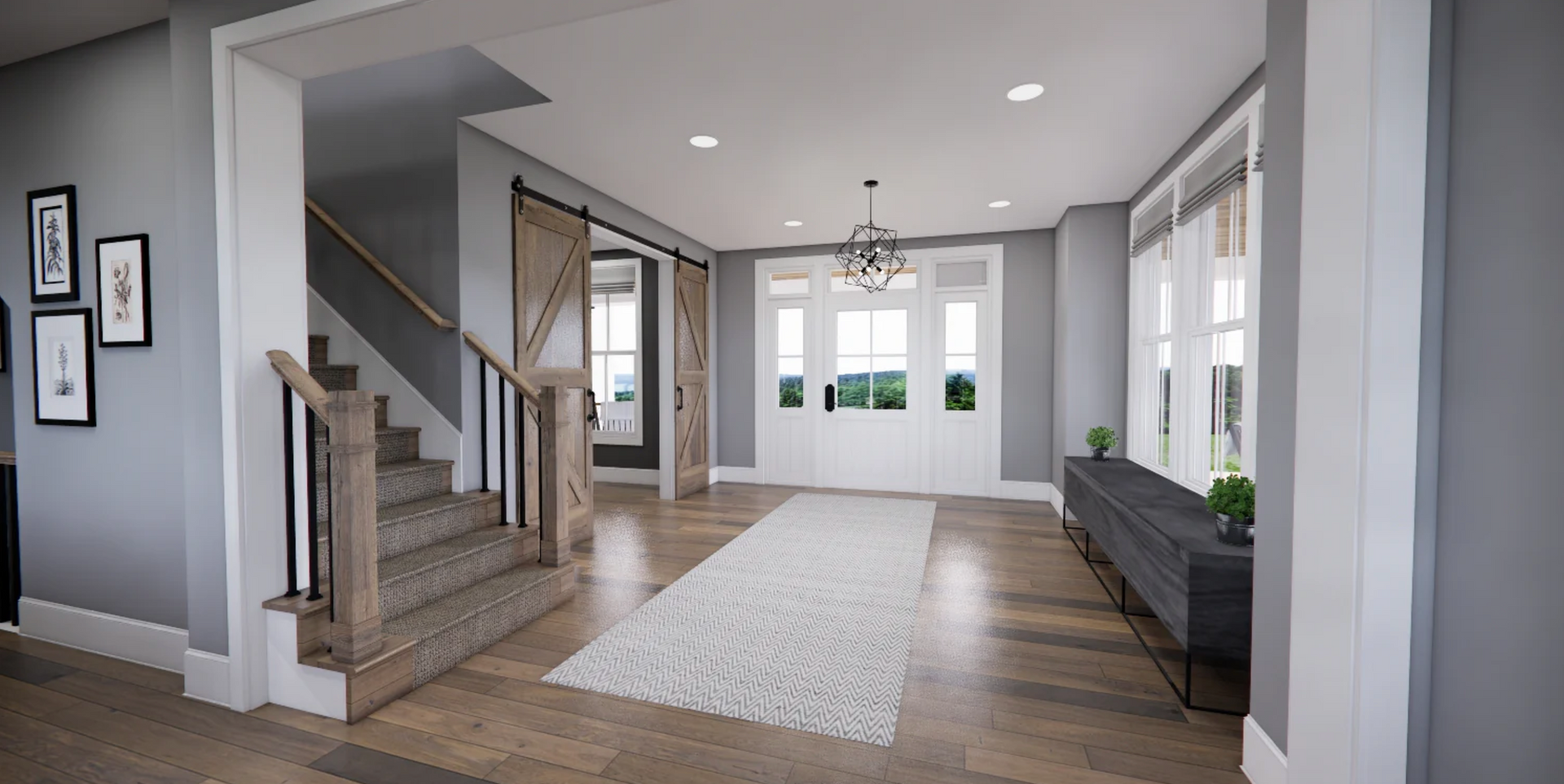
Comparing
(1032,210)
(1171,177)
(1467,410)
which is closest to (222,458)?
(1467,410)

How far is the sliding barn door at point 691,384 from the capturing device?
5.98 m

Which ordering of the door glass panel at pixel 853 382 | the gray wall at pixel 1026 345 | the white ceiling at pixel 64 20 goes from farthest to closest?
the door glass panel at pixel 853 382, the gray wall at pixel 1026 345, the white ceiling at pixel 64 20

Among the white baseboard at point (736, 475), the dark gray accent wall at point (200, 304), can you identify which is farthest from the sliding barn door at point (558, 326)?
the white baseboard at point (736, 475)

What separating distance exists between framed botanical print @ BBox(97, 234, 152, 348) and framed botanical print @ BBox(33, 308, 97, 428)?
138 millimetres

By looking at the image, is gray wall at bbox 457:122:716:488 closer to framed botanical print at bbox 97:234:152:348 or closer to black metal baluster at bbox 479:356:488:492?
black metal baluster at bbox 479:356:488:492

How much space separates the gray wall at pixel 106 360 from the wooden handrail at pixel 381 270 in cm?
84

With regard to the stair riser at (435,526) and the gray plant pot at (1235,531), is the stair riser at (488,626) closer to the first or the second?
the stair riser at (435,526)

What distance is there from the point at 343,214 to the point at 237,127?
1.79m

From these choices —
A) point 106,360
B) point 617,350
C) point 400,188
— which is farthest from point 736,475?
point 106,360

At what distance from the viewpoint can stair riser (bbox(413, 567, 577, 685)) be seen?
2.39 metres

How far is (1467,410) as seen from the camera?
3.87 feet

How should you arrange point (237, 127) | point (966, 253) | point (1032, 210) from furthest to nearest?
point (966, 253)
point (1032, 210)
point (237, 127)

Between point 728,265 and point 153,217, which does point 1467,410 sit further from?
point 728,265

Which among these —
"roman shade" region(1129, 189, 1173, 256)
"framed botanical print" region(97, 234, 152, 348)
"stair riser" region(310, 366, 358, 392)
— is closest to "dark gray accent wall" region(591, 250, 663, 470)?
"stair riser" region(310, 366, 358, 392)
